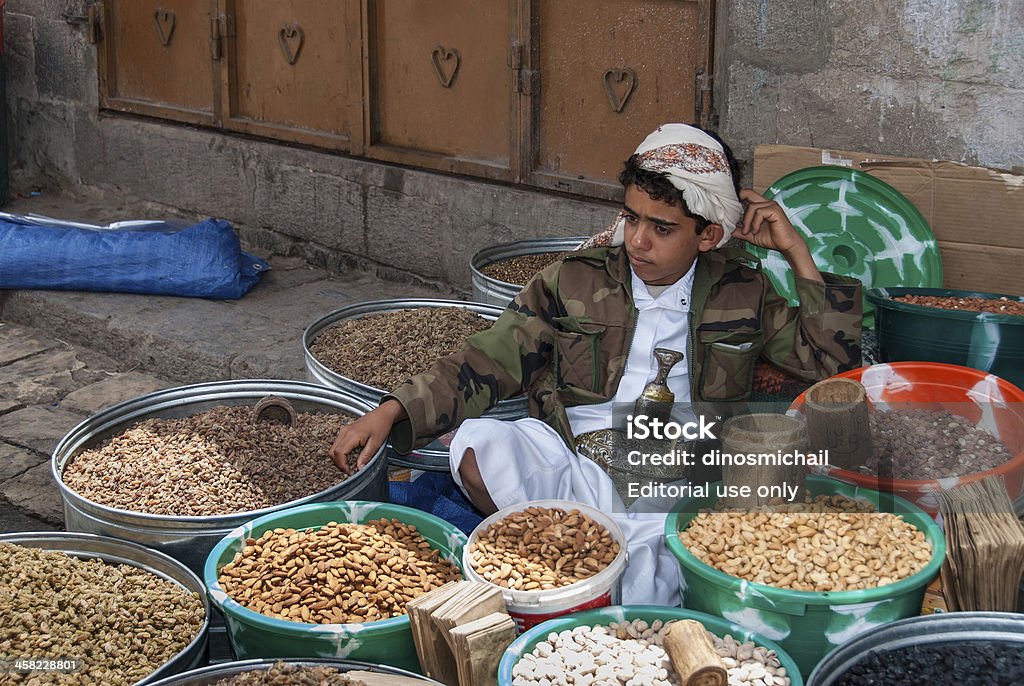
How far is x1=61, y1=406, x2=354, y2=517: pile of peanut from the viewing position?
2715 millimetres

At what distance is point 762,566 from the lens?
2.27 m

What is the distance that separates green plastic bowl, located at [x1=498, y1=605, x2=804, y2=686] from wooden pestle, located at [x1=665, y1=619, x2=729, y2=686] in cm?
9

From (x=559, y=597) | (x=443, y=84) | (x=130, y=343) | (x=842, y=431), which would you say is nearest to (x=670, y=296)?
(x=842, y=431)

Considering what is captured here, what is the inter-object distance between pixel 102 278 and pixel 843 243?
11.1 ft

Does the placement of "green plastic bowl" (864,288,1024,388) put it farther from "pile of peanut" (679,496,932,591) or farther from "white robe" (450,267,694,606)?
"pile of peanut" (679,496,932,591)

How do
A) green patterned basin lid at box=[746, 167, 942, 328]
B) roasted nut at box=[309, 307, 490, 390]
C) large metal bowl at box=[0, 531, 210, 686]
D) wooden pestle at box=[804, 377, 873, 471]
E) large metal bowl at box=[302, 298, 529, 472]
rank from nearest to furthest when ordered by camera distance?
large metal bowl at box=[0, 531, 210, 686]
wooden pestle at box=[804, 377, 873, 471]
large metal bowl at box=[302, 298, 529, 472]
green patterned basin lid at box=[746, 167, 942, 328]
roasted nut at box=[309, 307, 490, 390]

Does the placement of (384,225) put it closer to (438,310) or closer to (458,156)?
(458,156)

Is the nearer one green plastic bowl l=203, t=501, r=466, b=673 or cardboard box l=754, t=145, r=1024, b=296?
green plastic bowl l=203, t=501, r=466, b=673

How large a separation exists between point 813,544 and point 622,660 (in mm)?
469

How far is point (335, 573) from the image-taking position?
2371 millimetres

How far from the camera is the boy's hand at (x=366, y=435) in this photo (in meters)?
2.74

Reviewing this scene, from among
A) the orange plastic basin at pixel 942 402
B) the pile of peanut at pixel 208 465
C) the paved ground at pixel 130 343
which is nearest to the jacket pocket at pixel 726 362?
the orange plastic basin at pixel 942 402

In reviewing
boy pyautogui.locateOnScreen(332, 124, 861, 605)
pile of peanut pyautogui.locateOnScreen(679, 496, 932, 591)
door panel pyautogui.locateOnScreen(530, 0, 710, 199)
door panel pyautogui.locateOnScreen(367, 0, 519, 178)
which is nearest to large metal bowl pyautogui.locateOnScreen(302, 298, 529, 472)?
boy pyautogui.locateOnScreen(332, 124, 861, 605)

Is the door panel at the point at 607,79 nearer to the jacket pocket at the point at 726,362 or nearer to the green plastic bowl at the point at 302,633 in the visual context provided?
the jacket pocket at the point at 726,362
